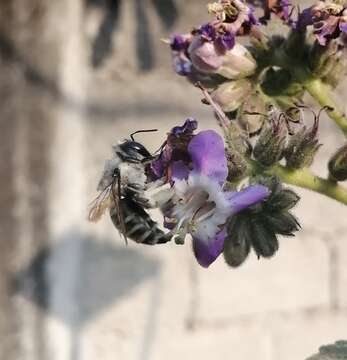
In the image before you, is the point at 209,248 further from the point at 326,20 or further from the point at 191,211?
the point at 326,20

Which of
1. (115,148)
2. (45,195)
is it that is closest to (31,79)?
(45,195)

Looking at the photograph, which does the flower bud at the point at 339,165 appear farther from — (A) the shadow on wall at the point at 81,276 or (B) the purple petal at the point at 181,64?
(A) the shadow on wall at the point at 81,276

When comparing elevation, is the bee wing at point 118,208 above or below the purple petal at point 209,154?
below

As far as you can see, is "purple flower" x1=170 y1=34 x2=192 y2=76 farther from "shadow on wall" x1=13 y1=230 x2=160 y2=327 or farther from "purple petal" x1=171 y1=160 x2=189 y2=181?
"shadow on wall" x1=13 y1=230 x2=160 y2=327

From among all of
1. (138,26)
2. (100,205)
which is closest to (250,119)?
(100,205)

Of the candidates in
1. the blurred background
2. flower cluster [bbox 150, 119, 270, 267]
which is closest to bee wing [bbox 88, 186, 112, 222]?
flower cluster [bbox 150, 119, 270, 267]

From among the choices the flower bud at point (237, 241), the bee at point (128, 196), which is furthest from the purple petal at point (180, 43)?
the flower bud at point (237, 241)

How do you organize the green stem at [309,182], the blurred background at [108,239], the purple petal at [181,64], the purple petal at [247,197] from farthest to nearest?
the blurred background at [108,239] < the purple petal at [181,64] < the green stem at [309,182] < the purple petal at [247,197]
